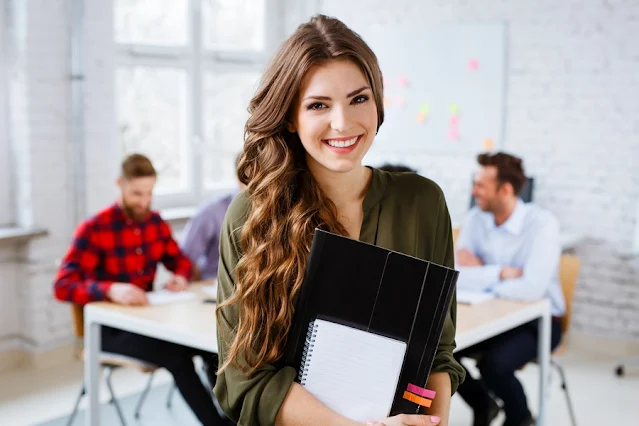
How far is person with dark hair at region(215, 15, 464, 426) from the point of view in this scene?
1.29 metres

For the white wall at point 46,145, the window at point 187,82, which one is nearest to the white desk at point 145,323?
the white wall at point 46,145

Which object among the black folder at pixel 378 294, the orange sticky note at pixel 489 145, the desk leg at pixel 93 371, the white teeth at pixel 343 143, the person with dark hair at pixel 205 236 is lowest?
the desk leg at pixel 93 371

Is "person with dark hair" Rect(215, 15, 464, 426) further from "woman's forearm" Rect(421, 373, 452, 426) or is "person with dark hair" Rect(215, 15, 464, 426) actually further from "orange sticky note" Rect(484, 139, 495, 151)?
"orange sticky note" Rect(484, 139, 495, 151)

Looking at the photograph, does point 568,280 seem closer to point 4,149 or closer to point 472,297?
point 472,297

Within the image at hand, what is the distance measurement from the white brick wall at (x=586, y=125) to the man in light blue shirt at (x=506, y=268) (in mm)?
1366

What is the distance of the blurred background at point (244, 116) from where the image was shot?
13.5 ft

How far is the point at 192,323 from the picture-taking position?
263 cm

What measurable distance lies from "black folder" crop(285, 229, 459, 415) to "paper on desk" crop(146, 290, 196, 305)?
1715mm

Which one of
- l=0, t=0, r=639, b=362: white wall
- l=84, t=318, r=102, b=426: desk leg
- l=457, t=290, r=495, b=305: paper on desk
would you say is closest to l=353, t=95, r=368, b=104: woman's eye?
l=457, t=290, r=495, b=305: paper on desk

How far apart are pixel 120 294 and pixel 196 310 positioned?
0.95ft

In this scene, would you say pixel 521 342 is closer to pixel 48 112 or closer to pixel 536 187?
pixel 536 187

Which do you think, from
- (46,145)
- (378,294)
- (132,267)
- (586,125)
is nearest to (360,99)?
(378,294)

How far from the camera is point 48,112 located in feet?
13.6

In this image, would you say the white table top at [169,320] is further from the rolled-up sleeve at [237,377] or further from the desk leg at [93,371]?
the rolled-up sleeve at [237,377]
